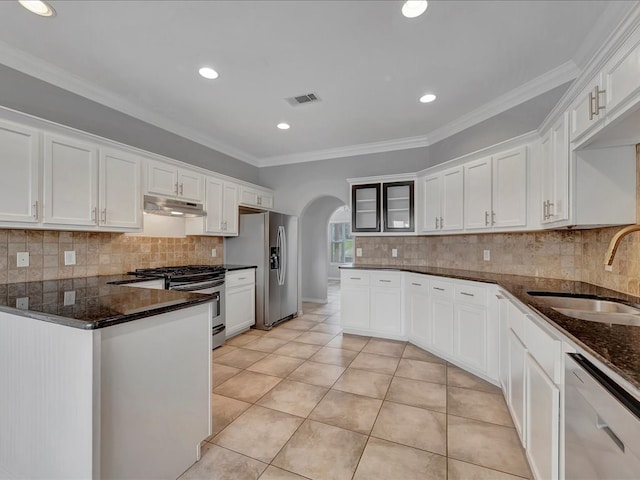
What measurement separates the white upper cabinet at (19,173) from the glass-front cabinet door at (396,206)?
146 inches

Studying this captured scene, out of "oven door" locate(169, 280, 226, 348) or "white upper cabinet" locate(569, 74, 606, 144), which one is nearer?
"white upper cabinet" locate(569, 74, 606, 144)

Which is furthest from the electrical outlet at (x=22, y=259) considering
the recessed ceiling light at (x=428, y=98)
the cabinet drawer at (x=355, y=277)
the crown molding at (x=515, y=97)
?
the crown molding at (x=515, y=97)

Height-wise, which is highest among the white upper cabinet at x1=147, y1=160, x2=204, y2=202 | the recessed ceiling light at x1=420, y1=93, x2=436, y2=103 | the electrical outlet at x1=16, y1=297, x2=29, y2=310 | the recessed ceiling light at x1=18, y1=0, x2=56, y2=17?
the recessed ceiling light at x1=420, y1=93, x2=436, y2=103

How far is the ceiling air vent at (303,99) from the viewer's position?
10.3ft

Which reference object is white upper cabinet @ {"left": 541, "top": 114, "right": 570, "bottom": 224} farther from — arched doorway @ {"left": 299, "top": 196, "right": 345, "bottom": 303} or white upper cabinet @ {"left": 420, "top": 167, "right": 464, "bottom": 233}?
arched doorway @ {"left": 299, "top": 196, "right": 345, "bottom": 303}

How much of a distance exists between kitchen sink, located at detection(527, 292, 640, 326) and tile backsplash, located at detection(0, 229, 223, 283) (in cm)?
383

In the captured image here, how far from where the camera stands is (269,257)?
173 inches

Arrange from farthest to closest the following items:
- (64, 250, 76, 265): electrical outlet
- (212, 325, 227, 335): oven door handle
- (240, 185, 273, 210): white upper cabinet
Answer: (240, 185, 273, 210): white upper cabinet → (212, 325, 227, 335): oven door handle → (64, 250, 76, 265): electrical outlet

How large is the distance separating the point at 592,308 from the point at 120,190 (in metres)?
3.98

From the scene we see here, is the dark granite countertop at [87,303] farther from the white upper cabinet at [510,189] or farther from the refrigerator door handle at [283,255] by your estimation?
the white upper cabinet at [510,189]

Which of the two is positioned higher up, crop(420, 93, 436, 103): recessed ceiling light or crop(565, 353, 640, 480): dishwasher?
crop(420, 93, 436, 103): recessed ceiling light

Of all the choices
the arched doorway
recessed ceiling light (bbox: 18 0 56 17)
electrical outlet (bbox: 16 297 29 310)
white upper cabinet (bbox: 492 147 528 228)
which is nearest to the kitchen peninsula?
electrical outlet (bbox: 16 297 29 310)

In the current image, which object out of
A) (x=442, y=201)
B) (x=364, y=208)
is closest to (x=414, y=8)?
(x=442, y=201)

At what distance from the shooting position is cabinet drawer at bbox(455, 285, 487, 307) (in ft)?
8.91
